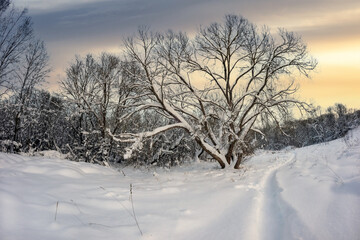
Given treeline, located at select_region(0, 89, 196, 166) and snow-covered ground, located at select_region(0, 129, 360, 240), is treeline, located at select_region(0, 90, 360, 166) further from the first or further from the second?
snow-covered ground, located at select_region(0, 129, 360, 240)

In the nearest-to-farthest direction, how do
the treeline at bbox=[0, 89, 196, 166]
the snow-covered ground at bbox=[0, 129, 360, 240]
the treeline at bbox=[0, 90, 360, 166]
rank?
1. the snow-covered ground at bbox=[0, 129, 360, 240]
2. the treeline at bbox=[0, 90, 360, 166]
3. the treeline at bbox=[0, 89, 196, 166]

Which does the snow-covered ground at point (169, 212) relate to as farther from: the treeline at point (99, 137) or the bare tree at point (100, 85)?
the bare tree at point (100, 85)

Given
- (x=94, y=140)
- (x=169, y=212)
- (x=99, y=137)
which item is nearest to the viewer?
(x=169, y=212)

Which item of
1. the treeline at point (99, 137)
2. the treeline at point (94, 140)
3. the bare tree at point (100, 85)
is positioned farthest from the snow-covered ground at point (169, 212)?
the bare tree at point (100, 85)

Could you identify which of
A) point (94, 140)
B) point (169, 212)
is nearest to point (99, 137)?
point (94, 140)

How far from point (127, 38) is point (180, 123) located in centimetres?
500

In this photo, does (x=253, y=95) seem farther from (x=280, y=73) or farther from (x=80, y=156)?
(x=80, y=156)

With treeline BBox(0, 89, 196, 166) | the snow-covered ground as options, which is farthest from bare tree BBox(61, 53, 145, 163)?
the snow-covered ground

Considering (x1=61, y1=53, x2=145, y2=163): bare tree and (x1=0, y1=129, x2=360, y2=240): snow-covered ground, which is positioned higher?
(x1=61, y1=53, x2=145, y2=163): bare tree

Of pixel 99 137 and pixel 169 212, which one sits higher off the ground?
pixel 99 137

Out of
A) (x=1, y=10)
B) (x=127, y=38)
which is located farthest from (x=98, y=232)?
(x=1, y=10)

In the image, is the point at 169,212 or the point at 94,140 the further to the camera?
the point at 94,140

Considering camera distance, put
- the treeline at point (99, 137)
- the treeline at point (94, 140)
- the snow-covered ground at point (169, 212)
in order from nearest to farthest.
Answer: the snow-covered ground at point (169, 212), the treeline at point (99, 137), the treeline at point (94, 140)

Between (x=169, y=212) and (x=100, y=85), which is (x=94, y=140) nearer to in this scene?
(x=100, y=85)
